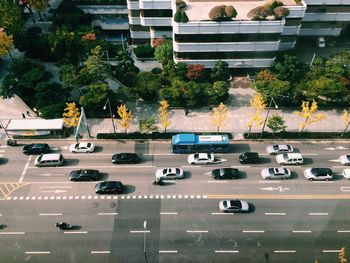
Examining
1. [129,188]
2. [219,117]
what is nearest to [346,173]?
[219,117]

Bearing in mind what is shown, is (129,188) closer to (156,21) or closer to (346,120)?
(156,21)

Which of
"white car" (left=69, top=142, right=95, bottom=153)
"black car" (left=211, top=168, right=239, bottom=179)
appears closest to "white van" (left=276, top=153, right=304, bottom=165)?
"black car" (left=211, top=168, right=239, bottom=179)

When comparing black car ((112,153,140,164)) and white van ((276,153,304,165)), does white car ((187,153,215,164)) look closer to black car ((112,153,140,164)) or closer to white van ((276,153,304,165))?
black car ((112,153,140,164))

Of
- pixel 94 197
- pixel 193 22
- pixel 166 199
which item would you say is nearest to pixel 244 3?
pixel 193 22

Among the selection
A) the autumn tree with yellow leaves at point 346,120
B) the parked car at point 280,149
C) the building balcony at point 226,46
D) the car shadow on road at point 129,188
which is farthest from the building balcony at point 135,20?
the autumn tree with yellow leaves at point 346,120

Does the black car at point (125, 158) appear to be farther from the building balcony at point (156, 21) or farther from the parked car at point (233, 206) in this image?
the building balcony at point (156, 21)
